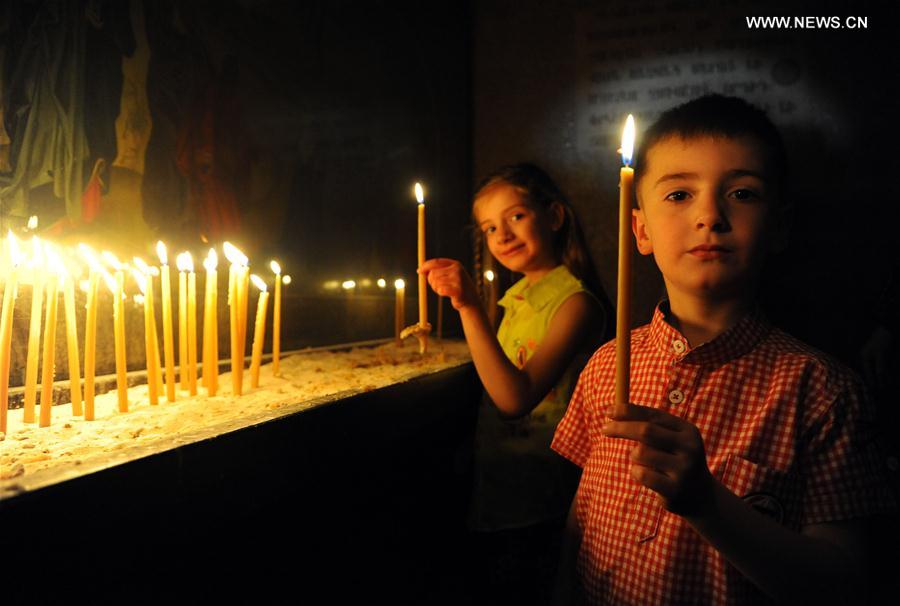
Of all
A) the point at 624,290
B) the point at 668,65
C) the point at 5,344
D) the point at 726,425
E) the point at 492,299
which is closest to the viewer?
the point at 624,290

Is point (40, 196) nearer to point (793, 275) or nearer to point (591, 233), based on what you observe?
point (591, 233)

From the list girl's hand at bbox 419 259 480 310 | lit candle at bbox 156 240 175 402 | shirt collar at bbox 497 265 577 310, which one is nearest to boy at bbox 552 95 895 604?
girl's hand at bbox 419 259 480 310

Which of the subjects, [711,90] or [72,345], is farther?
[711,90]

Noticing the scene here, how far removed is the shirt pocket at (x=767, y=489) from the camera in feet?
3.34

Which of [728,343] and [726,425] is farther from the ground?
[728,343]

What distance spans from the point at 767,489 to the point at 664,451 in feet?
1.32

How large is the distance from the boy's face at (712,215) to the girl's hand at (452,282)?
0.68 meters

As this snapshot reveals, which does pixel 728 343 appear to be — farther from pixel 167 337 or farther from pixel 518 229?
→ pixel 167 337

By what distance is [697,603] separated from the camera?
1077 millimetres

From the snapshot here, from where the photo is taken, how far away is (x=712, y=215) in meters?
1.11

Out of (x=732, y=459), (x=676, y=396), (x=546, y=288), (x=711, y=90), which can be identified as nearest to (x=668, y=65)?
(x=711, y=90)

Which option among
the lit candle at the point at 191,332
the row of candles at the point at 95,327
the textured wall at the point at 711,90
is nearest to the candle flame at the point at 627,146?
the row of candles at the point at 95,327

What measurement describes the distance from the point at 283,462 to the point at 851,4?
424 cm

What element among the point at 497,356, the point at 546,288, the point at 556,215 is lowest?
the point at 497,356
